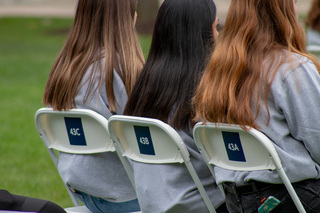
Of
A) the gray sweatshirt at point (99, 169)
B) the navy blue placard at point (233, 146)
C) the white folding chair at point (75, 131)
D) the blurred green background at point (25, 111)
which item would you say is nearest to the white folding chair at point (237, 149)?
the navy blue placard at point (233, 146)

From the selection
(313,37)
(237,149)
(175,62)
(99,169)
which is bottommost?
(313,37)

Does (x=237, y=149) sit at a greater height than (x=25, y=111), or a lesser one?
greater

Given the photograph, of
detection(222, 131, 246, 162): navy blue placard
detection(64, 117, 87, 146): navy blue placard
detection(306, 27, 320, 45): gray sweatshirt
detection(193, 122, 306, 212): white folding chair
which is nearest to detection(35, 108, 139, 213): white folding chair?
detection(64, 117, 87, 146): navy blue placard

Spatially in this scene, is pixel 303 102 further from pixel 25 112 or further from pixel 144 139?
pixel 25 112

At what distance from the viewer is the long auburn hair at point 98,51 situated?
3266mm

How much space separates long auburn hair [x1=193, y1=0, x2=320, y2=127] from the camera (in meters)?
2.49

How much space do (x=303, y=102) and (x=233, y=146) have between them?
0.36 meters

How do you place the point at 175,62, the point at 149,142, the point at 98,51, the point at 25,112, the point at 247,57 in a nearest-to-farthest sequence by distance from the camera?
the point at 247,57, the point at 149,142, the point at 175,62, the point at 98,51, the point at 25,112

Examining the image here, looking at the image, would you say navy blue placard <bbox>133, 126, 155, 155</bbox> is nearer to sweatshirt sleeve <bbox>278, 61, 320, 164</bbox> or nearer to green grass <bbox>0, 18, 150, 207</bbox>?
sweatshirt sleeve <bbox>278, 61, 320, 164</bbox>

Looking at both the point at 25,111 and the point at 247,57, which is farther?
the point at 25,111

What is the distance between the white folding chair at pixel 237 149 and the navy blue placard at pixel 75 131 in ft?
2.53

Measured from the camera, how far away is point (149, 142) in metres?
2.79

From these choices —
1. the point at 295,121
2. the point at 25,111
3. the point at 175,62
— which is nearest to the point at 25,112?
the point at 25,111

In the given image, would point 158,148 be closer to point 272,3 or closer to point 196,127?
point 196,127
